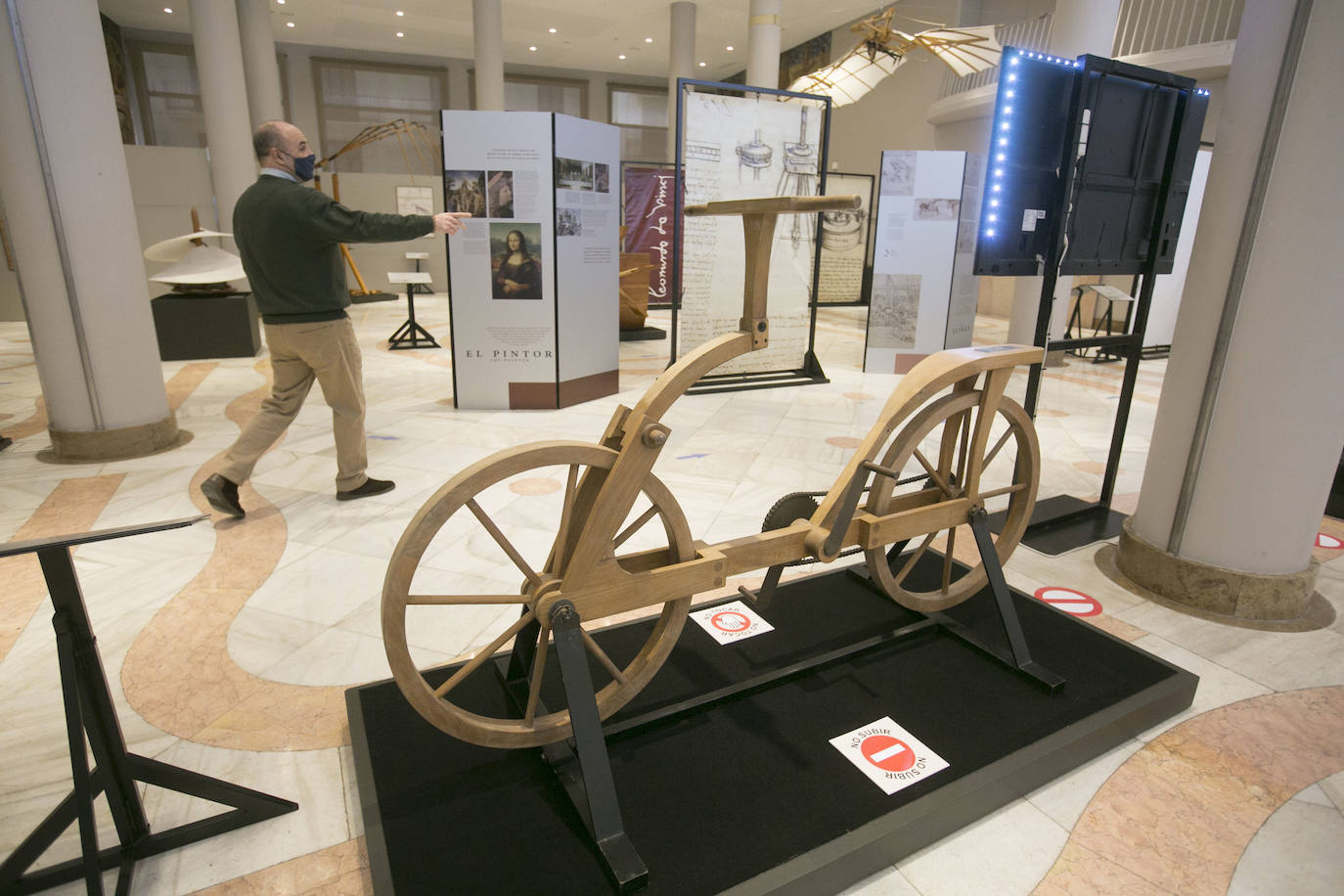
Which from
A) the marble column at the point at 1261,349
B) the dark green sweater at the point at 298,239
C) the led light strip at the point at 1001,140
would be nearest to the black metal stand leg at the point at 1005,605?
the marble column at the point at 1261,349

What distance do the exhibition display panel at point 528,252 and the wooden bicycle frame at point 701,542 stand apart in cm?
369

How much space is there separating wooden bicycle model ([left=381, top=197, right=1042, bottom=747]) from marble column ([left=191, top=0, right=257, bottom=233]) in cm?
994

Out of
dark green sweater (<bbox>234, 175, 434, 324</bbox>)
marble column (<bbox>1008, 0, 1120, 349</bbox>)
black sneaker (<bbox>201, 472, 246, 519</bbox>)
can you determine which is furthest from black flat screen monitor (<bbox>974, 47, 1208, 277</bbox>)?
marble column (<bbox>1008, 0, 1120, 349</bbox>)

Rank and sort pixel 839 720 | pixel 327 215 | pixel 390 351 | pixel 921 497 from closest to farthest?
pixel 839 720 → pixel 921 497 → pixel 327 215 → pixel 390 351

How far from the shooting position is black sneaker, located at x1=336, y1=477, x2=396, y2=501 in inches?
155

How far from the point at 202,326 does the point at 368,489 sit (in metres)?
4.98

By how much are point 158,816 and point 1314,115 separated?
3.98m

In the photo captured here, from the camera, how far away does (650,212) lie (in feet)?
35.1

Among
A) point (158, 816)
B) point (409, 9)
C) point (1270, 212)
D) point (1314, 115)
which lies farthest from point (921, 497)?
point (409, 9)

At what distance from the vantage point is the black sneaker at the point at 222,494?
3.57 metres

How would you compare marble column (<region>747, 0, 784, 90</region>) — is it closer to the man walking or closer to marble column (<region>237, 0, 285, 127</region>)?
marble column (<region>237, 0, 285, 127</region>)

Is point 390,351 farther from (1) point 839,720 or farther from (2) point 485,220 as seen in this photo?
(1) point 839,720

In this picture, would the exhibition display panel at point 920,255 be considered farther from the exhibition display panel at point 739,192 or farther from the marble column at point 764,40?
the marble column at point 764,40

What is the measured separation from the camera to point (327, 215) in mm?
3311
